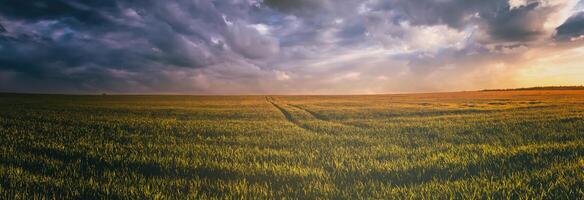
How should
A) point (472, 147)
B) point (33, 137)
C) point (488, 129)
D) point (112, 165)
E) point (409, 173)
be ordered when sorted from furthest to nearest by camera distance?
point (488, 129) → point (33, 137) → point (472, 147) → point (112, 165) → point (409, 173)

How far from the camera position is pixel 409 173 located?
251 inches

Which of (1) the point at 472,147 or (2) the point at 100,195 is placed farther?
(1) the point at 472,147

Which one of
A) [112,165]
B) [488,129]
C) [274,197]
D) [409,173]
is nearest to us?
[274,197]

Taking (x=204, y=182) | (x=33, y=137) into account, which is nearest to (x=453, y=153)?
(x=204, y=182)

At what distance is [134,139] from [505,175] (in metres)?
10.8

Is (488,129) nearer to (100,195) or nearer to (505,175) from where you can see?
(505,175)

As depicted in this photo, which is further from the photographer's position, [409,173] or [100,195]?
[409,173]

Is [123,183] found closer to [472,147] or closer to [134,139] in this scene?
[134,139]

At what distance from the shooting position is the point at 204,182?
5.72 m

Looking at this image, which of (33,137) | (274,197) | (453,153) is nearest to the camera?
(274,197)

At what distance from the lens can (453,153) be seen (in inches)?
322

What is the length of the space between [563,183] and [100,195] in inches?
279

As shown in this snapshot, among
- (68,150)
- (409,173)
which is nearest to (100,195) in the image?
(68,150)

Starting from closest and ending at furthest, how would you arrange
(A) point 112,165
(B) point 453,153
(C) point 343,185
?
1. (C) point 343,185
2. (A) point 112,165
3. (B) point 453,153
